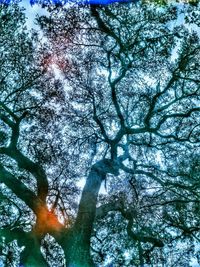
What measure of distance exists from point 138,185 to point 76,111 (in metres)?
4.41

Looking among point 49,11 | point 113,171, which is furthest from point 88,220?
point 49,11

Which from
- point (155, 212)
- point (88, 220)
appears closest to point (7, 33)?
point (88, 220)

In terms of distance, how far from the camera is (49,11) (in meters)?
11.9

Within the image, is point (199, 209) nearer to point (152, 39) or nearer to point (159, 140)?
point (159, 140)

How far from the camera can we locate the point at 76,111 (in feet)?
51.0

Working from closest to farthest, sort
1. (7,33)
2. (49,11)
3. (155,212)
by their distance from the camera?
1. (49,11)
2. (7,33)
3. (155,212)

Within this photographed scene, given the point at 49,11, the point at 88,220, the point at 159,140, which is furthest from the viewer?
the point at 159,140

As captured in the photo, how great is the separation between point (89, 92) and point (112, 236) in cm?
696

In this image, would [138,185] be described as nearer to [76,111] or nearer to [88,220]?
[76,111]

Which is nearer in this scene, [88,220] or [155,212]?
[88,220]

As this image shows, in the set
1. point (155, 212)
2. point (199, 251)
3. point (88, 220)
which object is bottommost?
point (88, 220)

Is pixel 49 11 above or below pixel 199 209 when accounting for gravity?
above

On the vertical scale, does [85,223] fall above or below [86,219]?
below

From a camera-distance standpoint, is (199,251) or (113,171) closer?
(113,171)
